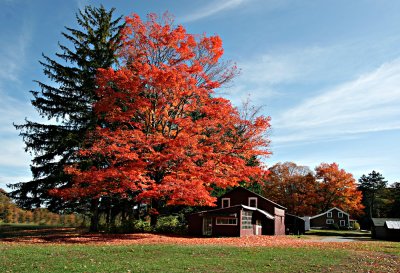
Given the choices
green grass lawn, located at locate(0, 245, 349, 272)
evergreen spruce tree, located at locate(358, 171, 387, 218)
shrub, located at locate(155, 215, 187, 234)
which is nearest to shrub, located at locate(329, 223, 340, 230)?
evergreen spruce tree, located at locate(358, 171, 387, 218)

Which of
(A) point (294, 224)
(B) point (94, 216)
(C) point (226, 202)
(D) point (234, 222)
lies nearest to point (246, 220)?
(D) point (234, 222)

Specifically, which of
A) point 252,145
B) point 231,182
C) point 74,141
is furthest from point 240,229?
point 74,141

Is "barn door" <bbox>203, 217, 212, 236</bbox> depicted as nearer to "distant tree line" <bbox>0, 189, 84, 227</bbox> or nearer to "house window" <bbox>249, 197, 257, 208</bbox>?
"house window" <bbox>249, 197, 257, 208</bbox>

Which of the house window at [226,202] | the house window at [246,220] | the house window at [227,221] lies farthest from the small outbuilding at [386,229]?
the house window at [227,221]

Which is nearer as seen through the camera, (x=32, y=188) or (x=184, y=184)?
(x=184, y=184)

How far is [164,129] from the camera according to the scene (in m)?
27.0

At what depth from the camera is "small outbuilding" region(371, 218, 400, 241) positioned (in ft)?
112

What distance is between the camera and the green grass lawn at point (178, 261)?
36.5 ft

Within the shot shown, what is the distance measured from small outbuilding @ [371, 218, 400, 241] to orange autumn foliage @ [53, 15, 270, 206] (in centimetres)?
1688

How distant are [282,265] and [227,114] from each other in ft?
52.7

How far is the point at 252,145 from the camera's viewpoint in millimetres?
→ 27844

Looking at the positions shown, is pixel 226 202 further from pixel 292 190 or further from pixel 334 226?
pixel 334 226

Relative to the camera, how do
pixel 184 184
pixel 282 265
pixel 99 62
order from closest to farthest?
1. pixel 282 265
2. pixel 184 184
3. pixel 99 62

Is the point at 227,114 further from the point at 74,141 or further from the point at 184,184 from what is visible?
the point at 74,141
